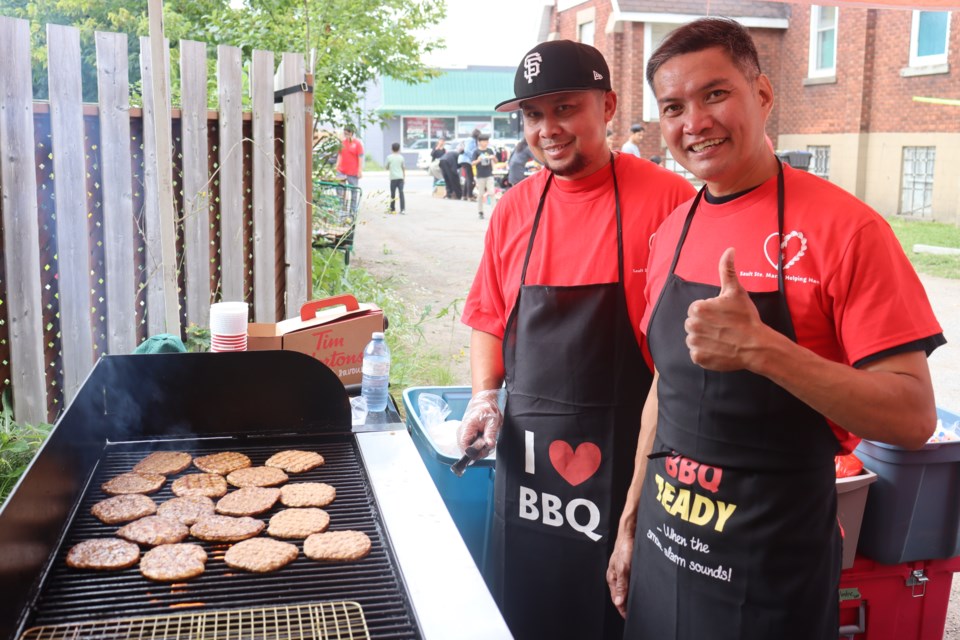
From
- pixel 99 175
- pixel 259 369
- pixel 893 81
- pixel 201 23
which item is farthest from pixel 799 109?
pixel 259 369

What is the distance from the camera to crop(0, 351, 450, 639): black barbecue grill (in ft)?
5.84

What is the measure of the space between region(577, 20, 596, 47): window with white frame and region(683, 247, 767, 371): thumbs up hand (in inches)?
864

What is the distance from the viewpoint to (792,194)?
6.38 ft

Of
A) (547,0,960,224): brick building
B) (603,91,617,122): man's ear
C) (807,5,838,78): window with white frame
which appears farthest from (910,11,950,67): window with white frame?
(603,91,617,122): man's ear

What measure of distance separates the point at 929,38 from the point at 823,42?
3.39 m

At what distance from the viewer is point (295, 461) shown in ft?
8.48

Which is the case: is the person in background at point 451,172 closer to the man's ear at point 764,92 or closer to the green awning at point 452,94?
the green awning at point 452,94

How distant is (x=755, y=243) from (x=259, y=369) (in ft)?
4.94

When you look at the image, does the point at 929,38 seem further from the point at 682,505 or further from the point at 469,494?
the point at 682,505

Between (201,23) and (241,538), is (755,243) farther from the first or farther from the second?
(201,23)

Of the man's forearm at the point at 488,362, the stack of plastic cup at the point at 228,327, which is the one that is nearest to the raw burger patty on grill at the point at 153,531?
the stack of plastic cup at the point at 228,327

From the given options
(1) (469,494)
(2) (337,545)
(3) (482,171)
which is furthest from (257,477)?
(3) (482,171)

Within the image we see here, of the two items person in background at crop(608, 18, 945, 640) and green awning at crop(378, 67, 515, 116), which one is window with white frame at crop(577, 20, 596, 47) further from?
person in background at crop(608, 18, 945, 640)

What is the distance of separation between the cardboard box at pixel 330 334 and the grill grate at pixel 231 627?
63.8 inches
